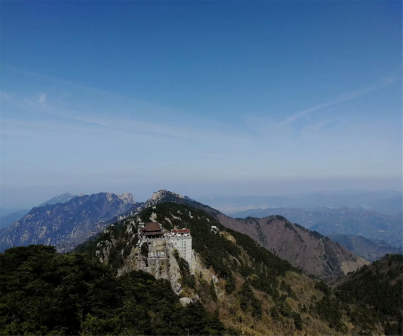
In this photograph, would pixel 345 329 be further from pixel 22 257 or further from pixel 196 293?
pixel 22 257

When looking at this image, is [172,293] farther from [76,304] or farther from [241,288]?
[76,304]

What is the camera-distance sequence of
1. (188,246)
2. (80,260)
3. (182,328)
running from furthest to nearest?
1. (188,246)
2. (80,260)
3. (182,328)

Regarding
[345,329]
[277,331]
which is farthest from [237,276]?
[345,329]

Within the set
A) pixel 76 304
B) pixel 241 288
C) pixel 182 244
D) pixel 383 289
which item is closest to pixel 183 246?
pixel 182 244

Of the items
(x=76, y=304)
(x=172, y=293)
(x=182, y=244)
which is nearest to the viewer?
(x=76, y=304)

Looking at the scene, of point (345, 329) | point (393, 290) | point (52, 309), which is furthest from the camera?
point (393, 290)

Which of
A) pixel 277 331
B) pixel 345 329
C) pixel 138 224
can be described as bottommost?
pixel 345 329

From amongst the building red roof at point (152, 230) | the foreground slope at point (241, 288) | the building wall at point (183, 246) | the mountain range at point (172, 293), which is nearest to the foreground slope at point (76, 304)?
the mountain range at point (172, 293)

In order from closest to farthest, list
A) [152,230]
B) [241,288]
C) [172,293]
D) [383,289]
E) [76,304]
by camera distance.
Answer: [76,304] < [172,293] < [152,230] < [241,288] < [383,289]
